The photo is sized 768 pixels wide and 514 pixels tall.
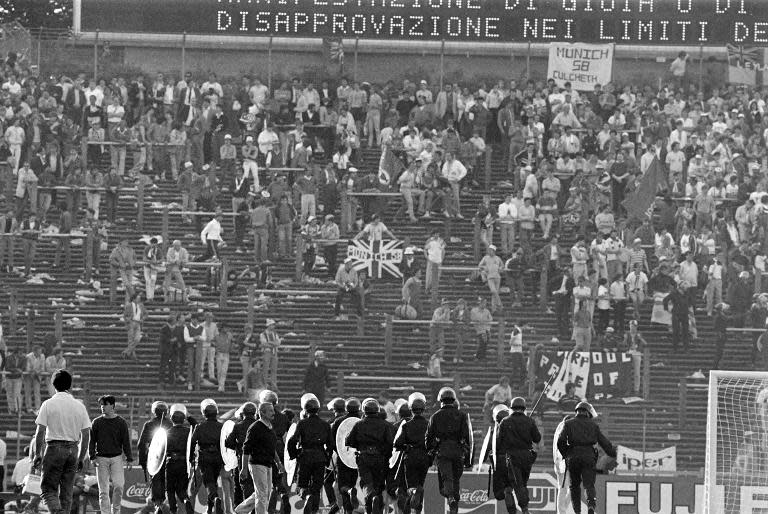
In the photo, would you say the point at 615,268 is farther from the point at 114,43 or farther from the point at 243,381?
the point at 114,43

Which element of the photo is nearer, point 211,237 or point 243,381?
point 243,381

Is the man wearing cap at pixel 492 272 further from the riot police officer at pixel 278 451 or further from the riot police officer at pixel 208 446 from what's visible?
the riot police officer at pixel 208 446

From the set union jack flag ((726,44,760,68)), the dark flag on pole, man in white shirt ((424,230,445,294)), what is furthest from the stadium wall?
man in white shirt ((424,230,445,294))

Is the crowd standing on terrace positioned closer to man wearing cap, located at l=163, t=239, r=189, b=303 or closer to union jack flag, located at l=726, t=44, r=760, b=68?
man wearing cap, located at l=163, t=239, r=189, b=303

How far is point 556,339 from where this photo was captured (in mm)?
36250

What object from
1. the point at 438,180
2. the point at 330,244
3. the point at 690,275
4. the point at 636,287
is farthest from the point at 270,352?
the point at 690,275

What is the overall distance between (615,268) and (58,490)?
58.3ft

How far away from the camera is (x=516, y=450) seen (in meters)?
23.6

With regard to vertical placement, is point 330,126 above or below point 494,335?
above

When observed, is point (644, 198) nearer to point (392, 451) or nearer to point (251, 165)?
point (251, 165)

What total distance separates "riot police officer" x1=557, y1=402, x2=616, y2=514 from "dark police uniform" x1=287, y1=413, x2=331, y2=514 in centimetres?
285

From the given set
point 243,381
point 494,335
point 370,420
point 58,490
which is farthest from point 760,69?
point 58,490

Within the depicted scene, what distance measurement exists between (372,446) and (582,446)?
2.53 m

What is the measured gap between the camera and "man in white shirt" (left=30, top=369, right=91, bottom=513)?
2028cm
